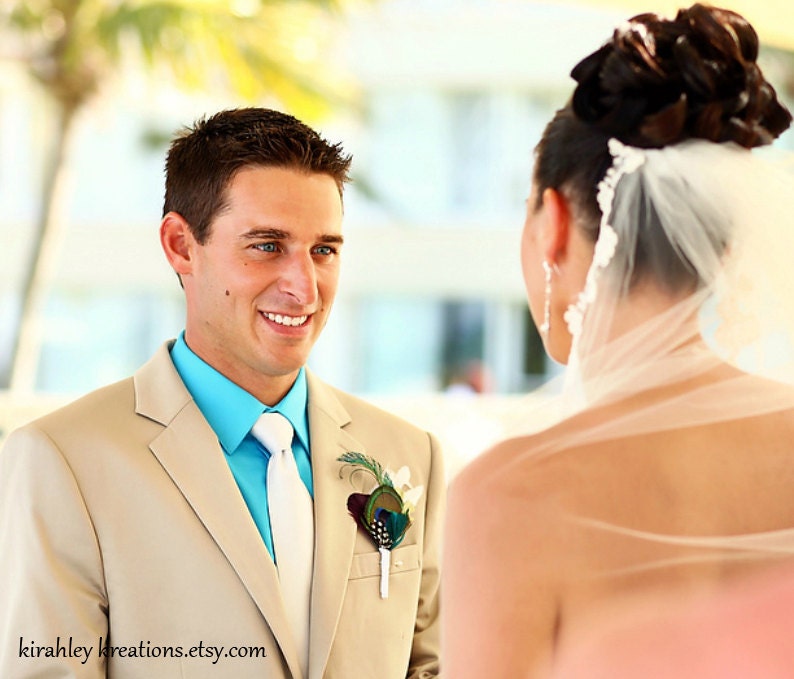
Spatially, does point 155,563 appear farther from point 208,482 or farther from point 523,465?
point 523,465

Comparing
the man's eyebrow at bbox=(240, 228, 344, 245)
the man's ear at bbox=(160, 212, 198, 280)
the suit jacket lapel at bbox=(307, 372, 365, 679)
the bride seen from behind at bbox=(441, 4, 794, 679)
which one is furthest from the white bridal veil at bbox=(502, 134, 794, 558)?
the man's ear at bbox=(160, 212, 198, 280)

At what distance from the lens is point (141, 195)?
16.8 m

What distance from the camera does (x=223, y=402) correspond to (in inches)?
95.5

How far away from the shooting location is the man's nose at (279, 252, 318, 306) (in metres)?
2.40

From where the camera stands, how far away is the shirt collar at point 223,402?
241 cm

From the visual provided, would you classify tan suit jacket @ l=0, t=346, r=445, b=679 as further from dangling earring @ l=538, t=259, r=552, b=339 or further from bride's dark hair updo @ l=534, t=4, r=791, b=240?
bride's dark hair updo @ l=534, t=4, r=791, b=240

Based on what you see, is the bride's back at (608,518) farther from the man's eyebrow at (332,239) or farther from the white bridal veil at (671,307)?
the man's eyebrow at (332,239)

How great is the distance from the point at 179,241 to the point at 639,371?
1.10 meters

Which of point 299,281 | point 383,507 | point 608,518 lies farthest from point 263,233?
point 608,518

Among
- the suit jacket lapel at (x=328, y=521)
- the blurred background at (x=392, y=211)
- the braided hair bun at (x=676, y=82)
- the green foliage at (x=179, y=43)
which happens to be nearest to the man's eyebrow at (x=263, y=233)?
the suit jacket lapel at (x=328, y=521)

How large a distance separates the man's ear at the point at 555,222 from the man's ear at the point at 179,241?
2.98 feet

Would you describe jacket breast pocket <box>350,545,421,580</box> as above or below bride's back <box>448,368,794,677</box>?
below

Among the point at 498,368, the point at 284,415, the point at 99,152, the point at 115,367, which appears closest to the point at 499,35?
the point at 498,368

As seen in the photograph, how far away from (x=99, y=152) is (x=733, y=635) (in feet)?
51.4
